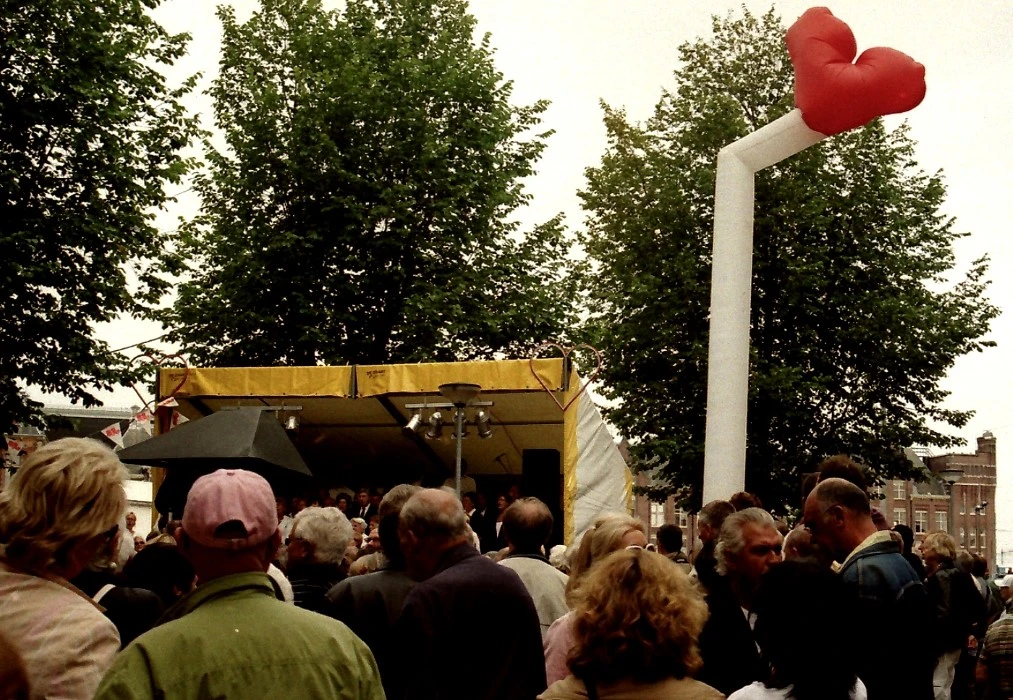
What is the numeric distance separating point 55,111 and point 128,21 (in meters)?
2.21

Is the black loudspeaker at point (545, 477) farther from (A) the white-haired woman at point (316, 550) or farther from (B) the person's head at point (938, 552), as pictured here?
(A) the white-haired woman at point (316, 550)

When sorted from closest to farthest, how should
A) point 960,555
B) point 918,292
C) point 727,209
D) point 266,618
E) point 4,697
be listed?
point 4,697 < point 266,618 < point 960,555 < point 727,209 < point 918,292

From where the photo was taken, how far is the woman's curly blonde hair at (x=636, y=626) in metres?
3.11

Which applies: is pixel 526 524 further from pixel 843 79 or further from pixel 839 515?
pixel 843 79

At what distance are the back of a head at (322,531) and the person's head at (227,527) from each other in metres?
2.54

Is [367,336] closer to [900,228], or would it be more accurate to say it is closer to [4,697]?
[900,228]

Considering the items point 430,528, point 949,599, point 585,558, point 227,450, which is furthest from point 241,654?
point 949,599

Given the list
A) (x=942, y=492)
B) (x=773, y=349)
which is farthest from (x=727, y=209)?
(x=942, y=492)

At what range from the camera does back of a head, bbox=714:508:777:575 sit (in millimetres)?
4840

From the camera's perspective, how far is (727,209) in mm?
14805

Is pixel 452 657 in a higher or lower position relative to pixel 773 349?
lower

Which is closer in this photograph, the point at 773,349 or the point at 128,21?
the point at 128,21

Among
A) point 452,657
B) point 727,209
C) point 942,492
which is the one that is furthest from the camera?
point 942,492

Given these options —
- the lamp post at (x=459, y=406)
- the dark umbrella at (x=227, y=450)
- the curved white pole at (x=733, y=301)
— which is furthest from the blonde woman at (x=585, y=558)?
the curved white pole at (x=733, y=301)
